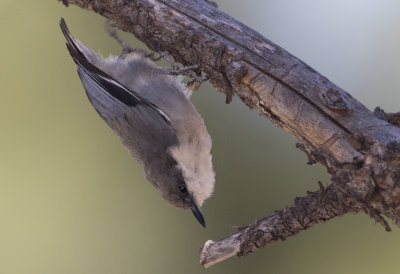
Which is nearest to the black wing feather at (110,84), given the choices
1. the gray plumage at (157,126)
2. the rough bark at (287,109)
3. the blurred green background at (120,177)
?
the gray plumage at (157,126)

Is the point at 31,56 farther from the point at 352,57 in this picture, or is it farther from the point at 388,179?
the point at 388,179

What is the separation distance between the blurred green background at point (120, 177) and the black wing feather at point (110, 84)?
1.53 ft

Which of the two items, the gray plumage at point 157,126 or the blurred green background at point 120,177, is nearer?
the gray plumage at point 157,126

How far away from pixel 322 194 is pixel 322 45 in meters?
1.05

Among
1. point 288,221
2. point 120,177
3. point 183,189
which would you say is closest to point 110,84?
point 183,189

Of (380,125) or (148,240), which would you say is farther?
Result: (148,240)

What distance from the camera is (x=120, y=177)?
9.41ft

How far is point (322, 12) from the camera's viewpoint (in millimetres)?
2400

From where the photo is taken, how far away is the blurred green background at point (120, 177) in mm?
2527

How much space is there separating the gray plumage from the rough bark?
240 millimetres

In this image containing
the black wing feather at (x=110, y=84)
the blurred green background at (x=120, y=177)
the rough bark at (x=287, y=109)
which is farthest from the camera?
the blurred green background at (x=120, y=177)

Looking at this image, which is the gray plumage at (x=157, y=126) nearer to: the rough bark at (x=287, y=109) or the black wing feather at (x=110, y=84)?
the black wing feather at (x=110, y=84)

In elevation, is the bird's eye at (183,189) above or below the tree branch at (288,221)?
below

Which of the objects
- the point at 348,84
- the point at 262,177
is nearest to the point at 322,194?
the point at 348,84
